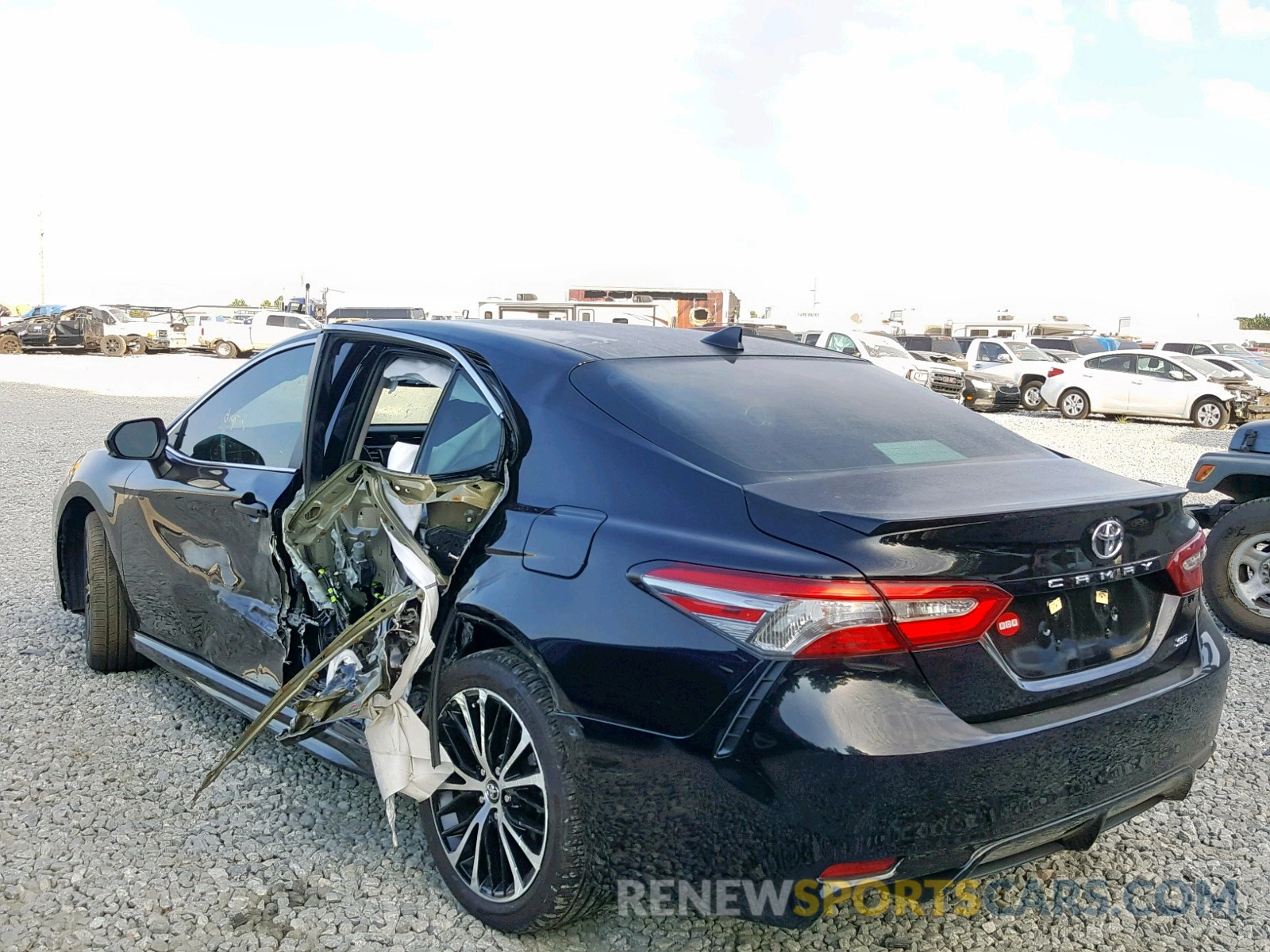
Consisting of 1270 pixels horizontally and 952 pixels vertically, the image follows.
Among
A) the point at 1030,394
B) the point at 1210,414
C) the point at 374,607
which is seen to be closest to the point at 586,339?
the point at 374,607

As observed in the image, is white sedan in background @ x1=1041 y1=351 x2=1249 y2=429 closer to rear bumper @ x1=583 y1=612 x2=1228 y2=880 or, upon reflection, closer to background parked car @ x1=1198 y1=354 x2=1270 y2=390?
background parked car @ x1=1198 y1=354 x2=1270 y2=390

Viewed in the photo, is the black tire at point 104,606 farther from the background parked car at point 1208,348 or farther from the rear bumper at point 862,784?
the background parked car at point 1208,348

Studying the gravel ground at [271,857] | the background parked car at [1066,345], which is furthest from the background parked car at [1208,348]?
the gravel ground at [271,857]

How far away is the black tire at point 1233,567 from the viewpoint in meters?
5.68

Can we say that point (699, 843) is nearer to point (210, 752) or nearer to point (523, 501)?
point (523, 501)

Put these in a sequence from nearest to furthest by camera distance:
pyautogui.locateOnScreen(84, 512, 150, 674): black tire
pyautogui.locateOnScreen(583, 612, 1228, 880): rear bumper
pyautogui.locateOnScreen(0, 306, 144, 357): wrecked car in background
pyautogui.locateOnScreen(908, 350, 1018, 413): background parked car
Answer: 1. pyautogui.locateOnScreen(583, 612, 1228, 880): rear bumper
2. pyautogui.locateOnScreen(84, 512, 150, 674): black tire
3. pyautogui.locateOnScreen(908, 350, 1018, 413): background parked car
4. pyautogui.locateOnScreen(0, 306, 144, 357): wrecked car in background

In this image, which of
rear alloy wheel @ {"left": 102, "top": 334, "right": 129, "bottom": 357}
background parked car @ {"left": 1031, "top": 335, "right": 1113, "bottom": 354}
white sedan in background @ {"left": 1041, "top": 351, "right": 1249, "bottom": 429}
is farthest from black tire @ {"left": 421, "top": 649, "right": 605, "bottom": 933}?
rear alloy wheel @ {"left": 102, "top": 334, "right": 129, "bottom": 357}

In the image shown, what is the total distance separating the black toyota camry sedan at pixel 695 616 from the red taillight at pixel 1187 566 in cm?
2

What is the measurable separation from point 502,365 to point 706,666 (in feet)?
4.01

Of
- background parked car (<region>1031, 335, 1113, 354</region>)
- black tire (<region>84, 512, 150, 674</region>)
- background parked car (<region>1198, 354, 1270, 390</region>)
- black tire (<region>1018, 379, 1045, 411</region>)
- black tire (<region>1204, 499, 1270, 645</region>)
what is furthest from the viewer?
background parked car (<region>1031, 335, 1113, 354</region>)

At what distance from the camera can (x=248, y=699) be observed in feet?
12.0

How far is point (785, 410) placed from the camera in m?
3.14

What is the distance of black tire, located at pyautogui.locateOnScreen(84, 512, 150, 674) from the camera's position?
15.1ft

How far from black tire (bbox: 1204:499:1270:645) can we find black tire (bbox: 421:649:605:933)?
4510 mm
